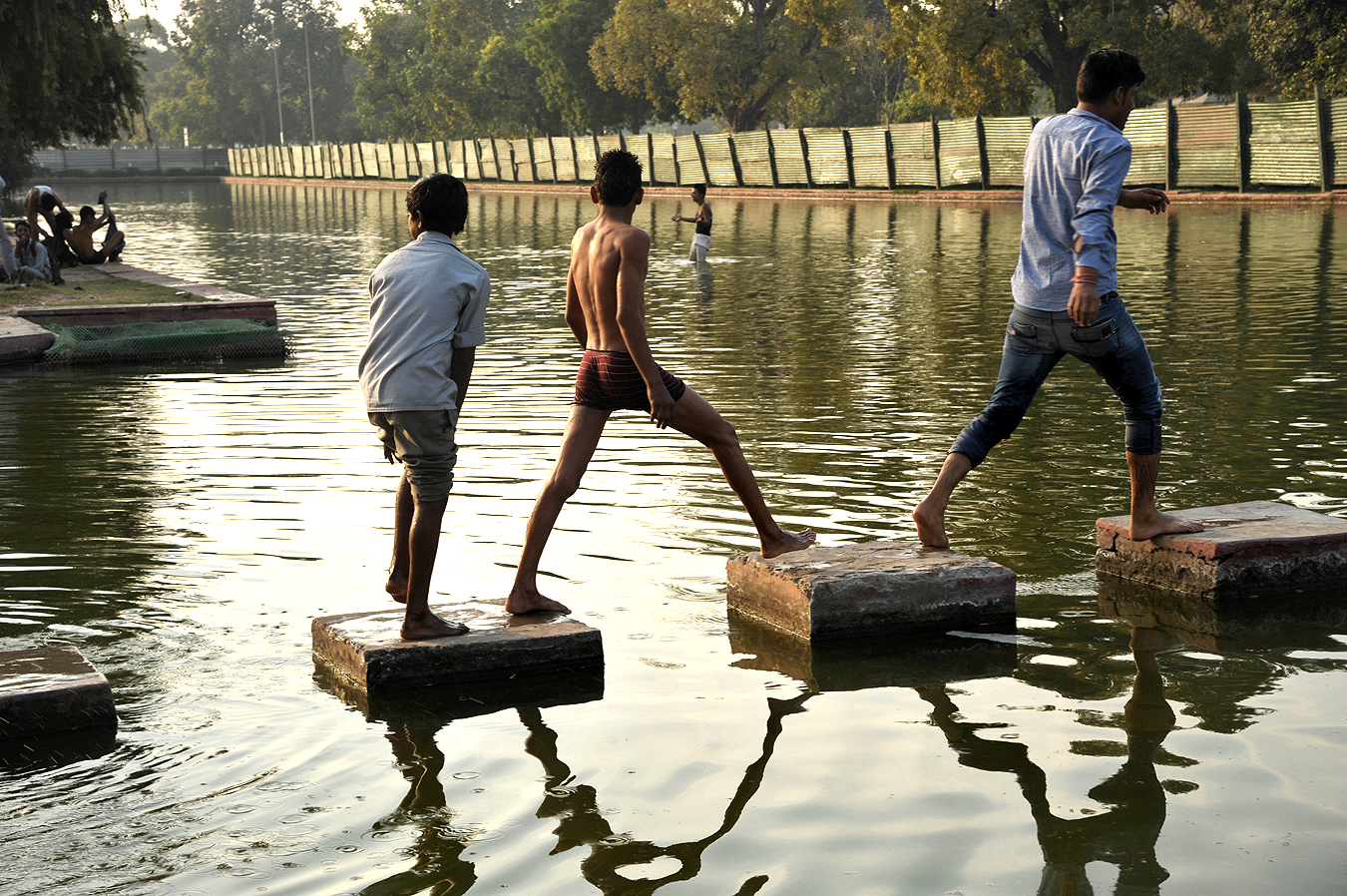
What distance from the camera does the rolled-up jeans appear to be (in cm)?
552

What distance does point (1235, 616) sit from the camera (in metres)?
5.55

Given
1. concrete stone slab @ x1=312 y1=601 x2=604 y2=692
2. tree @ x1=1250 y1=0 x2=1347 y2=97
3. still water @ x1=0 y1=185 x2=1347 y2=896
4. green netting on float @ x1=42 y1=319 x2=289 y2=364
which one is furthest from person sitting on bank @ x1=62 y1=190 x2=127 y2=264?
tree @ x1=1250 y1=0 x2=1347 y2=97

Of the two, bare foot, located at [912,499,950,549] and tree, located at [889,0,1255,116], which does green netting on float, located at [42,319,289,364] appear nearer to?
bare foot, located at [912,499,950,549]

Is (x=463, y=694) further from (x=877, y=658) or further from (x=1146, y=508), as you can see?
(x=1146, y=508)

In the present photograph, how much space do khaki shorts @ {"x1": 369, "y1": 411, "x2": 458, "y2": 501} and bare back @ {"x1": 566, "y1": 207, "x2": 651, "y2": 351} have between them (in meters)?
0.73

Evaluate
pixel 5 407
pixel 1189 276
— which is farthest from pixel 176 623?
pixel 1189 276

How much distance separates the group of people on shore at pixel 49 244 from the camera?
18391mm

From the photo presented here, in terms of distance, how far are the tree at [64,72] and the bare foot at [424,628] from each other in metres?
16.0

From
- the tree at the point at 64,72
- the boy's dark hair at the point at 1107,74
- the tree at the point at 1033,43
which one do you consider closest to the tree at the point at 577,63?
the tree at the point at 1033,43

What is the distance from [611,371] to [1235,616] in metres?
2.52

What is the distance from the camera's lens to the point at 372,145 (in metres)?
79.6

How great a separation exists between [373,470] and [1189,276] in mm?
12486

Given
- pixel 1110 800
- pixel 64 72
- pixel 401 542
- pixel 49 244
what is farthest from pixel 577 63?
pixel 1110 800

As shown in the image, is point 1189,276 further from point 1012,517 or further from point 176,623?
point 176,623
